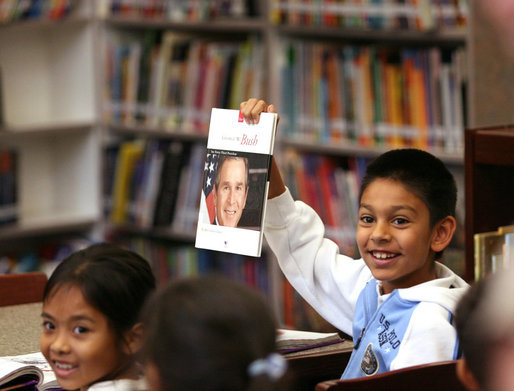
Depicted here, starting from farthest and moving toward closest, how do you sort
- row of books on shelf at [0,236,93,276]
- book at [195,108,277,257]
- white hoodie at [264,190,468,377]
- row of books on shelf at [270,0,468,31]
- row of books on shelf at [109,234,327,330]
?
1. row of books on shelf at [0,236,93,276]
2. row of books on shelf at [109,234,327,330]
3. row of books on shelf at [270,0,468,31]
4. white hoodie at [264,190,468,377]
5. book at [195,108,277,257]

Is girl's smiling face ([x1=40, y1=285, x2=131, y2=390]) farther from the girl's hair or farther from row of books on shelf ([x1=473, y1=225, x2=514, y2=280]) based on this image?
row of books on shelf ([x1=473, y1=225, x2=514, y2=280])

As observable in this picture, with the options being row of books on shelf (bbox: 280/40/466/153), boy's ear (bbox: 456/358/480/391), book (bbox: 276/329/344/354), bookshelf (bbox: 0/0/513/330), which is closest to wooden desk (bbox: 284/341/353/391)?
book (bbox: 276/329/344/354)

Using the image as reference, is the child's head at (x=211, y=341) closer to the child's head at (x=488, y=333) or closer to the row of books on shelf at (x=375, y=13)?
the child's head at (x=488, y=333)

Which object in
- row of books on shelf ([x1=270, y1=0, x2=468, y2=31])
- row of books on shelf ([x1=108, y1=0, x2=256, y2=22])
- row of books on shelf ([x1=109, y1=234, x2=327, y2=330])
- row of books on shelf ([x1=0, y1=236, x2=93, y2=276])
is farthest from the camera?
row of books on shelf ([x1=0, y1=236, x2=93, y2=276])

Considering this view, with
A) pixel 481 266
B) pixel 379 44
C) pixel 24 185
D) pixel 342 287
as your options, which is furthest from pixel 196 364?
pixel 24 185

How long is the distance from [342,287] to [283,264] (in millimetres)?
130

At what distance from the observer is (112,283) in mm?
1385

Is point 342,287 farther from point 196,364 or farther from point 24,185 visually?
point 24,185

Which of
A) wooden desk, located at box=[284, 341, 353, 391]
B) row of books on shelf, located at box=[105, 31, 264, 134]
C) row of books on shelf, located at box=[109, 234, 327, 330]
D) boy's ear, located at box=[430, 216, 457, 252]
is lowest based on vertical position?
row of books on shelf, located at box=[109, 234, 327, 330]

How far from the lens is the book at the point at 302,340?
64.1 inches

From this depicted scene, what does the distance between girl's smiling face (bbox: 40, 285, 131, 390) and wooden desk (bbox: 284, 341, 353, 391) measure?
32 centimetres

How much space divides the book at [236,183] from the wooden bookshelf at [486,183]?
0.57 meters

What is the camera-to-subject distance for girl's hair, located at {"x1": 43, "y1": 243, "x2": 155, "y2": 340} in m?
1.37

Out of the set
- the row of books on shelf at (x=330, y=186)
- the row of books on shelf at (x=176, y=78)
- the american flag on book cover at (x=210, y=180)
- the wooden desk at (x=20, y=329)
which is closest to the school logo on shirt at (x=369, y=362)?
the american flag on book cover at (x=210, y=180)
